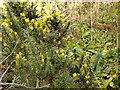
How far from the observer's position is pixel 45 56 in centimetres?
242

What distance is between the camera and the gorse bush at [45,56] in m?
2.41

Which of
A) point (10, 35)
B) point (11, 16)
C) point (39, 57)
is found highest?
point (11, 16)

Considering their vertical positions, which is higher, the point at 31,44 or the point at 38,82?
the point at 31,44

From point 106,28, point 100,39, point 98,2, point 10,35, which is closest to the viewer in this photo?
point 10,35

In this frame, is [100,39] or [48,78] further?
[100,39]

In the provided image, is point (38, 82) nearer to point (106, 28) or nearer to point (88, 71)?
point (88, 71)

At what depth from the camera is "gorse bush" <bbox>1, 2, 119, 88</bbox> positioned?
2406 millimetres

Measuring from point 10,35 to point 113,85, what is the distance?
1.08 metres

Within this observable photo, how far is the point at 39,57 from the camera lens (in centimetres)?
242

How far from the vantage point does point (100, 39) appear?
3.68 metres

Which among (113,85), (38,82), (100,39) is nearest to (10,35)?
(38,82)

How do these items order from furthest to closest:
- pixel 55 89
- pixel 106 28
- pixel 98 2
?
pixel 98 2 → pixel 106 28 → pixel 55 89

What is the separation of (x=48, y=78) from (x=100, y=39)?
56.0 inches

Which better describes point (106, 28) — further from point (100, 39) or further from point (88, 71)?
point (88, 71)
